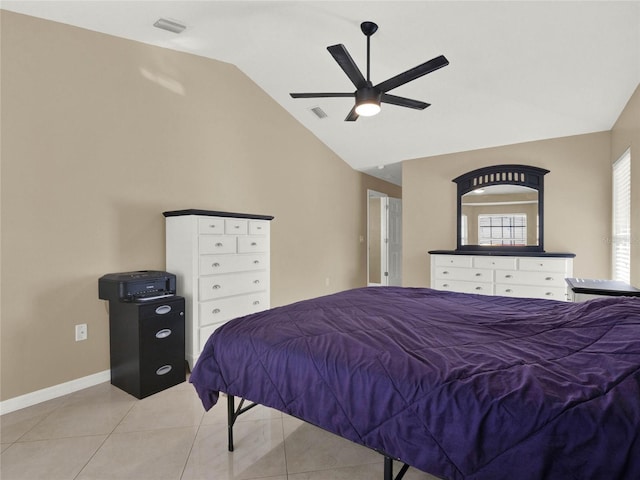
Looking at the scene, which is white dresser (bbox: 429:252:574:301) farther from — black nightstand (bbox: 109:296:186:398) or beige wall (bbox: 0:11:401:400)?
black nightstand (bbox: 109:296:186:398)

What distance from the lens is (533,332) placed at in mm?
1506

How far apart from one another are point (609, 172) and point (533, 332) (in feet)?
11.5

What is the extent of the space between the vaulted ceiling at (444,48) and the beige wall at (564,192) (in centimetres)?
19

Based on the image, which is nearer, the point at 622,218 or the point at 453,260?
the point at 622,218

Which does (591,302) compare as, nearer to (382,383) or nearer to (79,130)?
(382,383)

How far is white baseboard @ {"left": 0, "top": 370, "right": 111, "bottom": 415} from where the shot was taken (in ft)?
7.38

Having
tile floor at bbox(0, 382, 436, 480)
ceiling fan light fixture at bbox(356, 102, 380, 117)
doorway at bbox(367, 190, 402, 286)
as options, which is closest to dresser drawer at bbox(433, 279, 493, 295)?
doorway at bbox(367, 190, 402, 286)

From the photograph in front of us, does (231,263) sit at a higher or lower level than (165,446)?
higher

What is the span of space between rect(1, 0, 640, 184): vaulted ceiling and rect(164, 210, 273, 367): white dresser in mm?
1610

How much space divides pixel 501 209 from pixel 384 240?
259 centimetres

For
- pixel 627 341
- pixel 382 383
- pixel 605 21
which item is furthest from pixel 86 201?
pixel 605 21

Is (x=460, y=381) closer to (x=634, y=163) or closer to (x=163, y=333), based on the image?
(x=163, y=333)

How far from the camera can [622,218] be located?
134 inches

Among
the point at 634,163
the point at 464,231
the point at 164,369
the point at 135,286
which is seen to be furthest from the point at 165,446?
the point at 464,231
